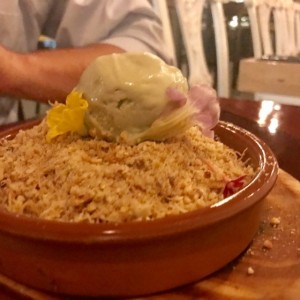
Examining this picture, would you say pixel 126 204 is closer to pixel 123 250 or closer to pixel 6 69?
pixel 123 250

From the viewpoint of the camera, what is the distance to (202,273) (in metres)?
0.43

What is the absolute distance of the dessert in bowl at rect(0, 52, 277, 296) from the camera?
386 mm

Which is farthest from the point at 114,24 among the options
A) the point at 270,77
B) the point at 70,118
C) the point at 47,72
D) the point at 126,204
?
the point at 126,204

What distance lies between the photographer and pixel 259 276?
0.44 metres

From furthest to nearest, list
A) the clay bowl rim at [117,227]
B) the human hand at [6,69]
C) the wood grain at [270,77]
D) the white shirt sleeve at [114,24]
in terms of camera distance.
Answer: the wood grain at [270,77]
the white shirt sleeve at [114,24]
the human hand at [6,69]
the clay bowl rim at [117,227]

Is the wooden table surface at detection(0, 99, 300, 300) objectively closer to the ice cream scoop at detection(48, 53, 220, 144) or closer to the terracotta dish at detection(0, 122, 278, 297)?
the terracotta dish at detection(0, 122, 278, 297)

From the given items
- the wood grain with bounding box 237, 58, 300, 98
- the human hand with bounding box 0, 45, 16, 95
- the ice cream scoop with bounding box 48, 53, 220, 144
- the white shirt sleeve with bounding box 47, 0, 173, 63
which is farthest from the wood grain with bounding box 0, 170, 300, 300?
the wood grain with bounding box 237, 58, 300, 98

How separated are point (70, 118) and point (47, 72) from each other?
1.89 ft

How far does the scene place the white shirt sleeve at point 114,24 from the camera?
45.8 inches

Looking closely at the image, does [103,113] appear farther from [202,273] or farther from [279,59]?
[279,59]

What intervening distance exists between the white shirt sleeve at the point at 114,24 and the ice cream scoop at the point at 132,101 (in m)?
0.65

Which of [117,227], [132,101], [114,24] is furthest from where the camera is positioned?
[114,24]

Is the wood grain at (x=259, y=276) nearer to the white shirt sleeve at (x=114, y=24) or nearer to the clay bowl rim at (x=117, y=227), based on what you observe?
the clay bowl rim at (x=117, y=227)

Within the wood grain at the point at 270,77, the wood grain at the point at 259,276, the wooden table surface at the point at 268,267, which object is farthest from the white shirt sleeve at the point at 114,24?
the wood grain at the point at 259,276
